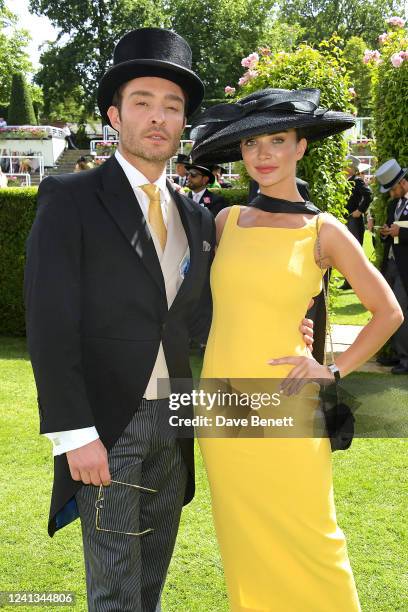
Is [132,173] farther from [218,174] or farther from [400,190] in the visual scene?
[218,174]

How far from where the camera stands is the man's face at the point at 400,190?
779 centimetres

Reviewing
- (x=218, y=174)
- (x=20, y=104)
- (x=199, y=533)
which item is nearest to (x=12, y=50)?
(x=20, y=104)

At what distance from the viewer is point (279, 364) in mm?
2549

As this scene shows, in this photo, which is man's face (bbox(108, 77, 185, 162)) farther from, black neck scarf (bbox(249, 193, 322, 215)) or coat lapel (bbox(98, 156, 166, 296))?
black neck scarf (bbox(249, 193, 322, 215))

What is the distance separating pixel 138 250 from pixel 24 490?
9.44ft

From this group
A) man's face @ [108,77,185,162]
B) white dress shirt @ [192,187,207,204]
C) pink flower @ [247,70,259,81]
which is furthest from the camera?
white dress shirt @ [192,187,207,204]

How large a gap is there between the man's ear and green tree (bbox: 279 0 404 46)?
68.4 metres

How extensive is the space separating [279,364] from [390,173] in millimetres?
5675

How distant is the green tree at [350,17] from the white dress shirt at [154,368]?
68614 mm

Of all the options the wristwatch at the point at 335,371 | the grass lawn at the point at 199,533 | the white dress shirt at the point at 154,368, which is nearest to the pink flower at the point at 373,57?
the grass lawn at the point at 199,533

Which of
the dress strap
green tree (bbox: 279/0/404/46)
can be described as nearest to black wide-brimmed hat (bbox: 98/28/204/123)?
the dress strap

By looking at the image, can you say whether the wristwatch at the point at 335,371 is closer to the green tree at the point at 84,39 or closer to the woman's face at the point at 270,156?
the woman's face at the point at 270,156

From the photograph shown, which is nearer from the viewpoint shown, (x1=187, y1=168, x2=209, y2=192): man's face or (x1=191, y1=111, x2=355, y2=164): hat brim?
(x1=191, y1=111, x2=355, y2=164): hat brim

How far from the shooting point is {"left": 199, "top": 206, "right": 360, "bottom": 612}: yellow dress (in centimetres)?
249
